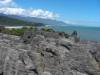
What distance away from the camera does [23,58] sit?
60.8 feet

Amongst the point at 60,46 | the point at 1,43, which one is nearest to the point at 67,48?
the point at 60,46

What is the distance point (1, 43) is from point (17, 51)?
2859 mm

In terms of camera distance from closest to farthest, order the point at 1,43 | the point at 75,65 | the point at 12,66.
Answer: the point at 75,65, the point at 12,66, the point at 1,43

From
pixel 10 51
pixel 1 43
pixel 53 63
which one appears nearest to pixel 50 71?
pixel 53 63

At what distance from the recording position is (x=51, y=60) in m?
18.8

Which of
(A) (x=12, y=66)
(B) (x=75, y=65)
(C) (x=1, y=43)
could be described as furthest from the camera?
(C) (x=1, y=43)

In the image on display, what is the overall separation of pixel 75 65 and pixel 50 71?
170 cm

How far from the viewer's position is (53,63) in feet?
61.1

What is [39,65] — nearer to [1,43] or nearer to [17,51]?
[17,51]

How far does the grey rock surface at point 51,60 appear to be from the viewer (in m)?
17.8

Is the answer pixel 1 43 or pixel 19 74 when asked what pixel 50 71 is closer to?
pixel 19 74

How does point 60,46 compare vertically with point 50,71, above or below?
above

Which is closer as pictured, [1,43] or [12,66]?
[12,66]

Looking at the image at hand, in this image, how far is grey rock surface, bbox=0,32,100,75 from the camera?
58.2 feet
